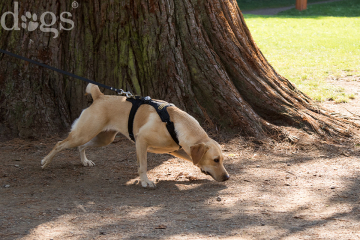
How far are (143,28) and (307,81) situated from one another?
6.07 meters

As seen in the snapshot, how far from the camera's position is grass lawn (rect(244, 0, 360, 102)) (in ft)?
36.5

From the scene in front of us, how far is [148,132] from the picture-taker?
4.71 m

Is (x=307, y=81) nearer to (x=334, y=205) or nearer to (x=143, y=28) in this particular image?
(x=143, y=28)

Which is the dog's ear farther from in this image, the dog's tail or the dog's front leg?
the dog's tail

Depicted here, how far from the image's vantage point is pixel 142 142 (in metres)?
4.75

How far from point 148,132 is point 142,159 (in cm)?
33

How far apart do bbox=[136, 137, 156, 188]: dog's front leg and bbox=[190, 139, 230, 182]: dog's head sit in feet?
1.99

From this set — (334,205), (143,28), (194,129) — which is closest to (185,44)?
(143,28)

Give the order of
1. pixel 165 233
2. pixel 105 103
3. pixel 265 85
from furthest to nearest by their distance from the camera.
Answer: pixel 265 85 → pixel 105 103 → pixel 165 233

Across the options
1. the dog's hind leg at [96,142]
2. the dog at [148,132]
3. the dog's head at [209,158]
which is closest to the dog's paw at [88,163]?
the dog's hind leg at [96,142]

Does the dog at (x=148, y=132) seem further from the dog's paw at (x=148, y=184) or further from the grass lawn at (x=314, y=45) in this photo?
the grass lawn at (x=314, y=45)

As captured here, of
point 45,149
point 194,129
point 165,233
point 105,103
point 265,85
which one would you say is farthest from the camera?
point 265,85

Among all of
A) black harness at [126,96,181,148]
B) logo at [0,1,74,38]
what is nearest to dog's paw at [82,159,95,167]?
black harness at [126,96,181,148]

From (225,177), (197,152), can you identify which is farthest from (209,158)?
(225,177)
